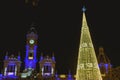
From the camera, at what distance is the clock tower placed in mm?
55000

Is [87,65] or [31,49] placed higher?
[31,49]

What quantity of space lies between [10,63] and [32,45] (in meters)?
7.02

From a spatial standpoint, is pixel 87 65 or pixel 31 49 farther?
pixel 31 49

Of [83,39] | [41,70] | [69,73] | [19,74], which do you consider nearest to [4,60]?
[19,74]

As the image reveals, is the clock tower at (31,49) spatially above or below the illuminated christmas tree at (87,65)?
above

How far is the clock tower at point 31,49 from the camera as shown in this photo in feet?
180

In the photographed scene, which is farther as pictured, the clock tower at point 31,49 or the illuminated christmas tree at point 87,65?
the clock tower at point 31,49

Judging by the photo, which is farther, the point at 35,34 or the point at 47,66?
the point at 35,34

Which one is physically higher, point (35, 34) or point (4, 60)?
point (35, 34)

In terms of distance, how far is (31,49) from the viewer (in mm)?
56406

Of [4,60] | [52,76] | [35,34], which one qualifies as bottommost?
[52,76]

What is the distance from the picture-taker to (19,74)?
166 ft

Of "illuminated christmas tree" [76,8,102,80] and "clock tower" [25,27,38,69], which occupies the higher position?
"clock tower" [25,27,38,69]

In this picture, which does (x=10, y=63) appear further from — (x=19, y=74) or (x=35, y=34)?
(x=35, y=34)
